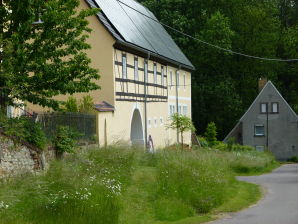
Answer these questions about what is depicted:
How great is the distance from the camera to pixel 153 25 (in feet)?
151

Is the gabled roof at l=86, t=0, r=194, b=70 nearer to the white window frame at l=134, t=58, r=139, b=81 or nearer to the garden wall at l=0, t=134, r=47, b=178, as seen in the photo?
the white window frame at l=134, t=58, r=139, b=81

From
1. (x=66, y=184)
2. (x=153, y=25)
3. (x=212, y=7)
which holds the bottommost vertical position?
(x=66, y=184)

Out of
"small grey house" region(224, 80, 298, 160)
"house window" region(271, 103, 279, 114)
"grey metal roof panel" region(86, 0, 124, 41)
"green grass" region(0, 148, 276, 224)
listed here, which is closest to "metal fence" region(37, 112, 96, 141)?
"green grass" region(0, 148, 276, 224)

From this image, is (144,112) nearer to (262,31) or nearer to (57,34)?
(57,34)

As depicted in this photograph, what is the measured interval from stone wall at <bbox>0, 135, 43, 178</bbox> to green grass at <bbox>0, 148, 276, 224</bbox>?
100 centimetres

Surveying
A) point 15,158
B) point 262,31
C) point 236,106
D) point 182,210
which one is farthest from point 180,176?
point 262,31

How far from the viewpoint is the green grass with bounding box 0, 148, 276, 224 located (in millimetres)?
11875

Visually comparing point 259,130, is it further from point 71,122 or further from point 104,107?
point 71,122

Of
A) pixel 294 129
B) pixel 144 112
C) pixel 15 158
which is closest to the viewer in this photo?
pixel 15 158

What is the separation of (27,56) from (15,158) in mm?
2935

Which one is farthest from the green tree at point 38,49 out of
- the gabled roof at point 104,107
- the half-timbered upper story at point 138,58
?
the half-timbered upper story at point 138,58

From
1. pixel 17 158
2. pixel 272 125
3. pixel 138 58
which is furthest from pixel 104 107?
pixel 272 125

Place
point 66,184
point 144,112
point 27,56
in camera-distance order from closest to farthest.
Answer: point 66,184 → point 27,56 → point 144,112

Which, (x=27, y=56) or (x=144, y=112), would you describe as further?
(x=144, y=112)
